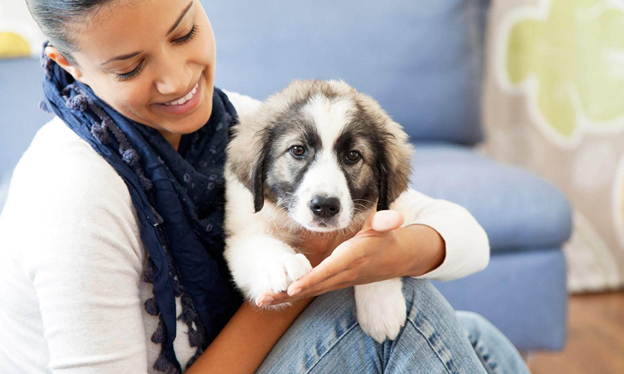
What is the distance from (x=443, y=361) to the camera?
1242mm

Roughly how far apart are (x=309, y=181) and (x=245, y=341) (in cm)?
39

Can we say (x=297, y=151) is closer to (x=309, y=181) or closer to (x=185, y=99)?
(x=309, y=181)

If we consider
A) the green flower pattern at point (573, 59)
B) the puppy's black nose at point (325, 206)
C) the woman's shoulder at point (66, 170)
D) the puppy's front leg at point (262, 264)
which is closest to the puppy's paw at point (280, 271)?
the puppy's front leg at point (262, 264)

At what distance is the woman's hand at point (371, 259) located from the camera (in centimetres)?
111

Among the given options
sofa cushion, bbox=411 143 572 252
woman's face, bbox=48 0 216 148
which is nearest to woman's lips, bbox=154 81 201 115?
woman's face, bbox=48 0 216 148

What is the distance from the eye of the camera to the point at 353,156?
137cm

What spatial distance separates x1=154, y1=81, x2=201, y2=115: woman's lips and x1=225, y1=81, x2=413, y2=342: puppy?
195 millimetres

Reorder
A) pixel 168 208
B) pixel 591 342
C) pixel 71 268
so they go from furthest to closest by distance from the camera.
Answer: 1. pixel 591 342
2. pixel 168 208
3. pixel 71 268

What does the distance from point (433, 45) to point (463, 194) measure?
97cm

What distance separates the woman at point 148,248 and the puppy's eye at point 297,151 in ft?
0.75

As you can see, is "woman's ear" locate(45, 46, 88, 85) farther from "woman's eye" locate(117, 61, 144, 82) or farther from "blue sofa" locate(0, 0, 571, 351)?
"blue sofa" locate(0, 0, 571, 351)

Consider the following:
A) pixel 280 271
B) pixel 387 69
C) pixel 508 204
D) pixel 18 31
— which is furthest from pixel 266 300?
pixel 18 31

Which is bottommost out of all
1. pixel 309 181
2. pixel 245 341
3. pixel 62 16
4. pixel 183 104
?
pixel 245 341

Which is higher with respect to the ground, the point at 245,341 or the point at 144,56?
the point at 144,56
